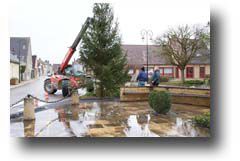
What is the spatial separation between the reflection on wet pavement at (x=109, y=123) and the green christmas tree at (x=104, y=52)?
3.25 feet

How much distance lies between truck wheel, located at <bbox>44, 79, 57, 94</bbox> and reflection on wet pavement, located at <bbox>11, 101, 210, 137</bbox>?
387mm

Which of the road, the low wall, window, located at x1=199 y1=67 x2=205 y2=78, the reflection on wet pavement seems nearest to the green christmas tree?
the low wall

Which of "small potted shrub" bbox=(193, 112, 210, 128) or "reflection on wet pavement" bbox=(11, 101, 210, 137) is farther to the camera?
"small potted shrub" bbox=(193, 112, 210, 128)

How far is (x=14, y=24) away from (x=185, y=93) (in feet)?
11.6

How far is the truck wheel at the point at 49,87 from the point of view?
527cm

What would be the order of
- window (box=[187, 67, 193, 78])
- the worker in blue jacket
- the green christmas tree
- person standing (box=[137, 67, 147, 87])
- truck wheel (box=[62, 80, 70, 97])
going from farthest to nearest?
the green christmas tree, truck wheel (box=[62, 80, 70, 97]), person standing (box=[137, 67, 147, 87]), the worker in blue jacket, window (box=[187, 67, 193, 78])

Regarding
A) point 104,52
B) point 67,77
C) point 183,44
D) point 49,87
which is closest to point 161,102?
point 183,44

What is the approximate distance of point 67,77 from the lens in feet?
18.2

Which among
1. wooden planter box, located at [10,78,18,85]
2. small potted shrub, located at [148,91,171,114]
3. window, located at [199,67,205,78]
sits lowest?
small potted shrub, located at [148,91,171,114]

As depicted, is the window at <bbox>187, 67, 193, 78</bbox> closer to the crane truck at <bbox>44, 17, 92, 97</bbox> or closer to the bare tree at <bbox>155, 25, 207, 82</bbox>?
the bare tree at <bbox>155, 25, 207, 82</bbox>

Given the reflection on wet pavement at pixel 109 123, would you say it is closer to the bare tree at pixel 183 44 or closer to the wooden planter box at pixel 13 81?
the wooden planter box at pixel 13 81

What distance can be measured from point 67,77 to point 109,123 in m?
1.47

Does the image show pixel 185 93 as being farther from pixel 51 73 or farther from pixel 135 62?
pixel 51 73

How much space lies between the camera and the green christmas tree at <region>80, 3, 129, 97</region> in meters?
7.03
